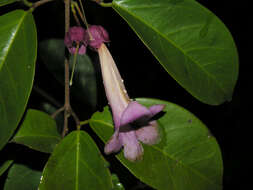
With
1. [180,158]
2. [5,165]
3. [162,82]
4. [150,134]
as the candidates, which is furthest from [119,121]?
[162,82]

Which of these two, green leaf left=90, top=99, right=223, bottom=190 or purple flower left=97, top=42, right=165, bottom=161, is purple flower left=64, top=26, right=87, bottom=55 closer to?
purple flower left=97, top=42, right=165, bottom=161

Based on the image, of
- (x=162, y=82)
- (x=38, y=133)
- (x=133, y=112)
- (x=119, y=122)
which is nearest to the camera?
(x=133, y=112)

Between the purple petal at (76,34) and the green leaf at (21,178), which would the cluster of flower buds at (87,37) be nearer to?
the purple petal at (76,34)

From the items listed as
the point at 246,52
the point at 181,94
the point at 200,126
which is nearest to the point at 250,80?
the point at 246,52

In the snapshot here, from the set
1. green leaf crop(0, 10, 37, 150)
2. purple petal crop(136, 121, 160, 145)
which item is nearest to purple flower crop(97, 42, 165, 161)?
purple petal crop(136, 121, 160, 145)

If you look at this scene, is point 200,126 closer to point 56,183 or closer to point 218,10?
point 56,183

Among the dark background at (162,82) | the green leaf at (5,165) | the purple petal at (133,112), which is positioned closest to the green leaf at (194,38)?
the purple petal at (133,112)

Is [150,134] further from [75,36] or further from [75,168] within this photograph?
[75,36]
